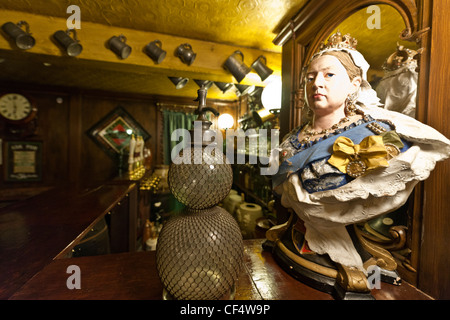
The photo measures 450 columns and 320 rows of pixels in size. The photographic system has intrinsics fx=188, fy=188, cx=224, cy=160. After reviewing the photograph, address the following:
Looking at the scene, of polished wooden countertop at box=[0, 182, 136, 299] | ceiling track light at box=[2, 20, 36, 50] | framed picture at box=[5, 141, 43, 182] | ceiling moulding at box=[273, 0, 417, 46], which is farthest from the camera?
framed picture at box=[5, 141, 43, 182]

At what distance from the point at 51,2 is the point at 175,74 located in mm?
1164

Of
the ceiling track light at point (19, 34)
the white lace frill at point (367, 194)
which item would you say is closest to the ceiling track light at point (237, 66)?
the white lace frill at point (367, 194)

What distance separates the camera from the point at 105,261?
2.66 feet

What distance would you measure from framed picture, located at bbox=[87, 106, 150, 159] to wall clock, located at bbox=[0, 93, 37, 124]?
3.42 ft

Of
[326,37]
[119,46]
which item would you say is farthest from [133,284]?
[119,46]

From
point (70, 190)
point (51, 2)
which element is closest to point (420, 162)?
point (70, 190)

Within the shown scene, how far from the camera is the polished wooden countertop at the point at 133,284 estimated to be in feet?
2.08

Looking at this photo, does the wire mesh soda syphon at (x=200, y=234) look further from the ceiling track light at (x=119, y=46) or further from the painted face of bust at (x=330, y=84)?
the ceiling track light at (x=119, y=46)

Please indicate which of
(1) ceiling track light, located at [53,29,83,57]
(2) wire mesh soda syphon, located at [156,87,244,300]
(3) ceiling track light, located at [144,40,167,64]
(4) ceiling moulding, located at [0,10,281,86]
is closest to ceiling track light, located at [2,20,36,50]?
(4) ceiling moulding, located at [0,10,281,86]

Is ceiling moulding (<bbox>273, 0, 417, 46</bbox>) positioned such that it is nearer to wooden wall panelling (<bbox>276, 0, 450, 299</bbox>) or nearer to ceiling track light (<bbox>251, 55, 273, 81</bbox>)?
wooden wall panelling (<bbox>276, 0, 450, 299</bbox>)

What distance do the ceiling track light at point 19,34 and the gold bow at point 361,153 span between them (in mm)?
2655

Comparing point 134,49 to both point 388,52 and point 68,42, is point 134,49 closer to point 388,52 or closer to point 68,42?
point 68,42

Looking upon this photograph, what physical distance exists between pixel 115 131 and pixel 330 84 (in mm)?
5042

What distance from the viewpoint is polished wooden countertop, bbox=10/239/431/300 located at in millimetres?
634
